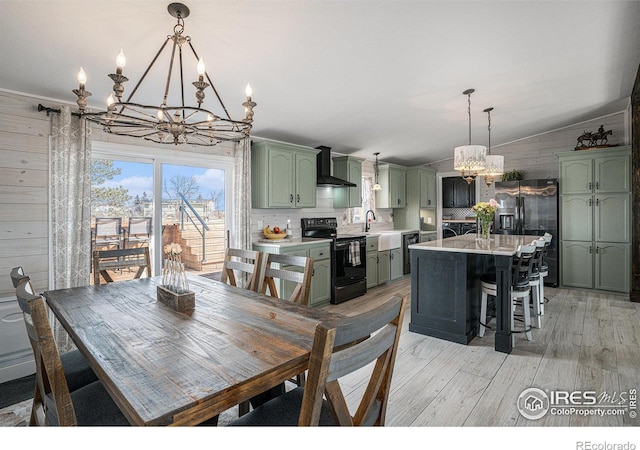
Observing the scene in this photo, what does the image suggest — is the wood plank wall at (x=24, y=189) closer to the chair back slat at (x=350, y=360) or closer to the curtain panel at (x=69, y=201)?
the curtain panel at (x=69, y=201)

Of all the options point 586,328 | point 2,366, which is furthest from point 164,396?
point 586,328

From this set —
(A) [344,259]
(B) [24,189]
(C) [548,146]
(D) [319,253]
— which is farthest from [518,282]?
(B) [24,189]

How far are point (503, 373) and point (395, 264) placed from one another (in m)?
3.47

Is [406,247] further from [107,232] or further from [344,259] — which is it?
[107,232]

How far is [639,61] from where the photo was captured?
366 centimetres

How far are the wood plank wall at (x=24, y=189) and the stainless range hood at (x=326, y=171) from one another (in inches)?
125

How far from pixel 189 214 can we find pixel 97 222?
0.90m

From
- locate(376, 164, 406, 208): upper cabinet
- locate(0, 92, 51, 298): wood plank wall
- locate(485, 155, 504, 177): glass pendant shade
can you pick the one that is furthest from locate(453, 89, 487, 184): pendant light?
locate(0, 92, 51, 298): wood plank wall

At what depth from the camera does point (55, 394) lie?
1.12 metres

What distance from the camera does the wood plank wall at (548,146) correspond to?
5516 mm

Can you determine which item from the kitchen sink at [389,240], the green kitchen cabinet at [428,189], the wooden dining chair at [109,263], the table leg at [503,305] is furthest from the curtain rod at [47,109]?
the green kitchen cabinet at [428,189]

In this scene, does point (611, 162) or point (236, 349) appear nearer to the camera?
point (236, 349)

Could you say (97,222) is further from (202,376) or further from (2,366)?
(202,376)

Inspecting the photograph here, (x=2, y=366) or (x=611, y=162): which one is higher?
(x=611, y=162)
